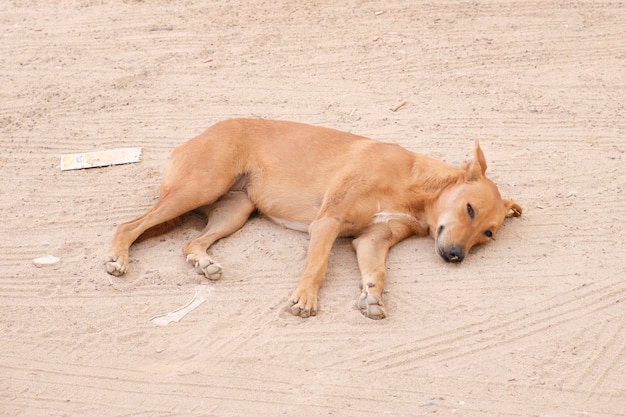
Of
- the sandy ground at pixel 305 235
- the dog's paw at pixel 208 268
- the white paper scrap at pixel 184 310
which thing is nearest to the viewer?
the sandy ground at pixel 305 235

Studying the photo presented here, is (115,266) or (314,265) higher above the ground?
(314,265)

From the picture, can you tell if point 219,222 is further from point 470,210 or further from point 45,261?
point 470,210

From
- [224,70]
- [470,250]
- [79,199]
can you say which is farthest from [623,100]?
[79,199]

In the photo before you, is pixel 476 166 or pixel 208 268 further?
pixel 476 166

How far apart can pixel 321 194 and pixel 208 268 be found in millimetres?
1109

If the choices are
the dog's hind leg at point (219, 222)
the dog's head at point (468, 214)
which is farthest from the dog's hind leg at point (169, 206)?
the dog's head at point (468, 214)

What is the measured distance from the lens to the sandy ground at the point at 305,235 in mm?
4930

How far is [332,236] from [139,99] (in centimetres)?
340

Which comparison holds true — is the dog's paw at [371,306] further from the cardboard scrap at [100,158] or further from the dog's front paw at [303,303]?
the cardboard scrap at [100,158]

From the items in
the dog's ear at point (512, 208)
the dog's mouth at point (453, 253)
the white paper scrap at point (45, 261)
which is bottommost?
the white paper scrap at point (45, 261)

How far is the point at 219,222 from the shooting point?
21.4ft

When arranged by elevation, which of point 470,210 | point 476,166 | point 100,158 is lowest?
point 100,158

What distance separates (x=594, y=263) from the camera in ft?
20.1

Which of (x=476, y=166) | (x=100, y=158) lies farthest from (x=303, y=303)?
(x=100, y=158)
